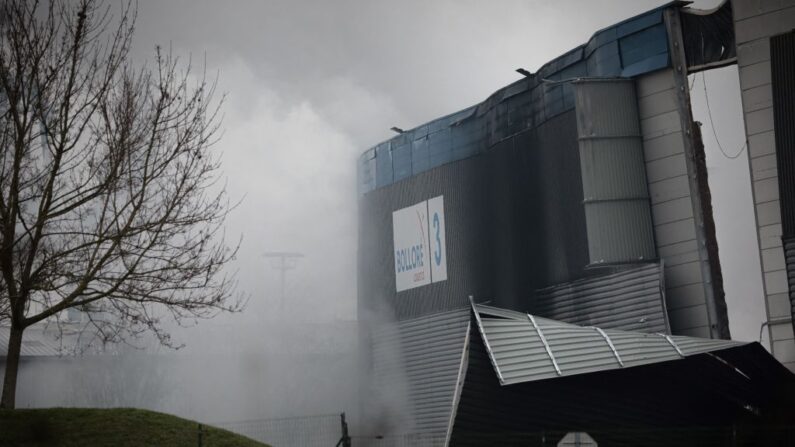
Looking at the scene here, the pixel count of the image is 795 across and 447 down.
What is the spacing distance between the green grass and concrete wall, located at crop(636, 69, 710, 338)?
44.8 ft

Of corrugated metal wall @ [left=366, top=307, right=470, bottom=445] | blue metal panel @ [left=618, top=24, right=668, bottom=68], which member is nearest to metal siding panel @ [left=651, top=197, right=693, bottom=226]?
blue metal panel @ [left=618, top=24, right=668, bottom=68]

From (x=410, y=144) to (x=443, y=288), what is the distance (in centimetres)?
731

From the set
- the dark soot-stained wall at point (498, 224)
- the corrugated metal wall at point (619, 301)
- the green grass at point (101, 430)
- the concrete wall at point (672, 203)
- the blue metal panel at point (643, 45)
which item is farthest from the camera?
the dark soot-stained wall at point (498, 224)

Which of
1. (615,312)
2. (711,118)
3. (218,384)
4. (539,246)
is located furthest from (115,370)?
(711,118)

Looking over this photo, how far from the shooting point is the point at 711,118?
29.4 m

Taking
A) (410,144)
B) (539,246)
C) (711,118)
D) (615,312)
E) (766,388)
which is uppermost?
(410,144)

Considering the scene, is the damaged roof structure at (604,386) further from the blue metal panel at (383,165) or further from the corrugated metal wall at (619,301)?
the blue metal panel at (383,165)

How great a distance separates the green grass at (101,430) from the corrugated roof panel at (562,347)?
257 inches

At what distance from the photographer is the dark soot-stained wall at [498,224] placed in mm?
31438

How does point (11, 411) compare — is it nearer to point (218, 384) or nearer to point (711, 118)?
point (711, 118)

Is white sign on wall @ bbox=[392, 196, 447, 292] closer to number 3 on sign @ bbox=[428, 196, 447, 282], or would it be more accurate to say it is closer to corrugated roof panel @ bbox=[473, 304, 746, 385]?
number 3 on sign @ bbox=[428, 196, 447, 282]

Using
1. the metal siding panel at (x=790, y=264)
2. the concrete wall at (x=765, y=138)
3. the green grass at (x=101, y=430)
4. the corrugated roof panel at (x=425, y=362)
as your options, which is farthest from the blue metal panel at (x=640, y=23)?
the green grass at (x=101, y=430)

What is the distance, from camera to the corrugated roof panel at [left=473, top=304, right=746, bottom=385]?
69.4 feet

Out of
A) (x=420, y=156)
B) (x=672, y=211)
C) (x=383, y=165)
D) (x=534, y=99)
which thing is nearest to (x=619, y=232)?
(x=672, y=211)
